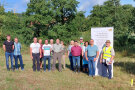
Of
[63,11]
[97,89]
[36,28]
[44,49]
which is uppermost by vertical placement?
[63,11]

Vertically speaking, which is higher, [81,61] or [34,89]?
[81,61]

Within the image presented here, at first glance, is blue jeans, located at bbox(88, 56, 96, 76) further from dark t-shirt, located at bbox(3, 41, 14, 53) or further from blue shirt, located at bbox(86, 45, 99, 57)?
dark t-shirt, located at bbox(3, 41, 14, 53)

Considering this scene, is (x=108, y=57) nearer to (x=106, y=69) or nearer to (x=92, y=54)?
(x=106, y=69)

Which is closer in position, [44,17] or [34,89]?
[34,89]

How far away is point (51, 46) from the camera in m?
8.48

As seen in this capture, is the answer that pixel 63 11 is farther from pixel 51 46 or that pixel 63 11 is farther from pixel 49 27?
pixel 51 46

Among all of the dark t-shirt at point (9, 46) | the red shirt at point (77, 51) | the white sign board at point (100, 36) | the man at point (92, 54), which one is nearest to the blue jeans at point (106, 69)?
the white sign board at point (100, 36)

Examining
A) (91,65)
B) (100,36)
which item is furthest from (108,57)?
(100,36)

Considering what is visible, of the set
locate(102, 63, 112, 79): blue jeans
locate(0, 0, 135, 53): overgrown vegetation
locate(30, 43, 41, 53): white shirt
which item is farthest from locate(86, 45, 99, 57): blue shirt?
locate(0, 0, 135, 53): overgrown vegetation

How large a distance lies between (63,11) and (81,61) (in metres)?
12.2

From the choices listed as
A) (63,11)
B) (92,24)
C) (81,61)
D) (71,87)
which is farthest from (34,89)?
(92,24)

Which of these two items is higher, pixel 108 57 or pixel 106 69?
pixel 108 57

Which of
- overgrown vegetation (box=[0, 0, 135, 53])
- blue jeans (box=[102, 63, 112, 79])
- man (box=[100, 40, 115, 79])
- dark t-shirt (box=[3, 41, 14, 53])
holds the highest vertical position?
overgrown vegetation (box=[0, 0, 135, 53])

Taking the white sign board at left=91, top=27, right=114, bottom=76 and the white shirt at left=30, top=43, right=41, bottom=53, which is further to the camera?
the white shirt at left=30, top=43, right=41, bottom=53
